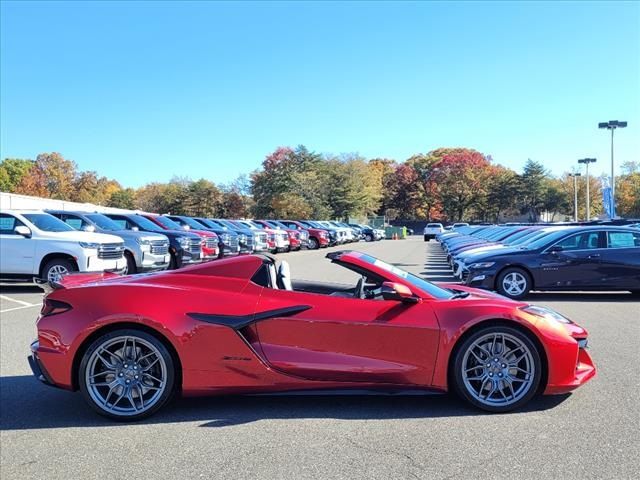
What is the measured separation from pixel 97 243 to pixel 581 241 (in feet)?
32.9

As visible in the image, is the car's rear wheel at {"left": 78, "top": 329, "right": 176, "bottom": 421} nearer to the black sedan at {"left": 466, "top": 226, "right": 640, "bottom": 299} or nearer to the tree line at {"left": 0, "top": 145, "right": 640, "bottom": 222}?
the black sedan at {"left": 466, "top": 226, "right": 640, "bottom": 299}

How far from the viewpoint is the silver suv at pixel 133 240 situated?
46.3 feet

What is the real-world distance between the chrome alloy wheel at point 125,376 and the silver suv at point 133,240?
983cm

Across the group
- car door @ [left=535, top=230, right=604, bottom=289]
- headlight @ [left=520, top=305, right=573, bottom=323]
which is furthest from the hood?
headlight @ [left=520, top=305, right=573, bottom=323]

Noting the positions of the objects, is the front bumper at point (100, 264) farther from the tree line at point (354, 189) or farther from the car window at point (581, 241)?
the tree line at point (354, 189)

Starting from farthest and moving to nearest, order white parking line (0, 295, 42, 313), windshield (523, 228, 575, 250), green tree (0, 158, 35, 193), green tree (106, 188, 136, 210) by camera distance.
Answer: green tree (106, 188, 136, 210) < green tree (0, 158, 35, 193) < windshield (523, 228, 575, 250) < white parking line (0, 295, 42, 313)

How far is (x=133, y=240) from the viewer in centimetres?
1424

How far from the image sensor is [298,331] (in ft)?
14.0

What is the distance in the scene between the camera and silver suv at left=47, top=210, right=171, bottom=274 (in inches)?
556

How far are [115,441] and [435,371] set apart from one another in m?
2.43

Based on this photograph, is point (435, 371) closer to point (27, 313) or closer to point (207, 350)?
point (207, 350)

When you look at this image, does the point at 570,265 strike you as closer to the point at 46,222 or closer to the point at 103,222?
the point at 46,222

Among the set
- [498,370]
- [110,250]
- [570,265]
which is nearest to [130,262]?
[110,250]

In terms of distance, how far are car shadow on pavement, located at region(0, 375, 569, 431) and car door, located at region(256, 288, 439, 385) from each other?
13.9 inches
